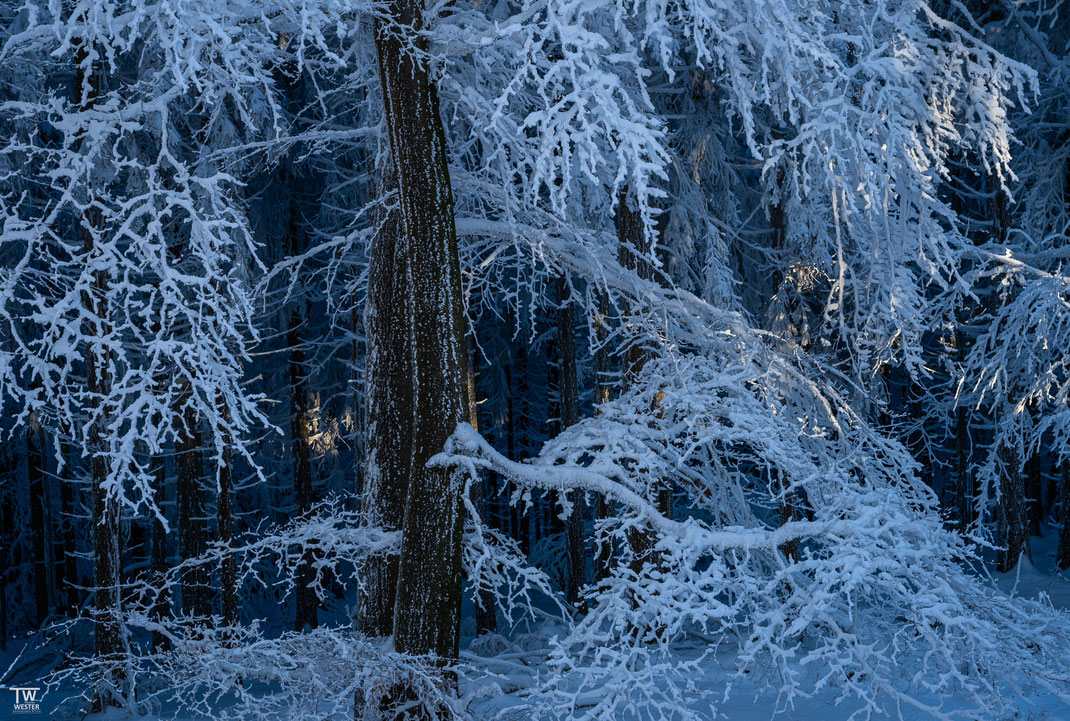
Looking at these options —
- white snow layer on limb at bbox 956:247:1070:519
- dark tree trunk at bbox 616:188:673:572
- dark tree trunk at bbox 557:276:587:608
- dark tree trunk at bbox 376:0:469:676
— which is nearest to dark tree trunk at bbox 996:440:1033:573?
white snow layer on limb at bbox 956:247:1070:519

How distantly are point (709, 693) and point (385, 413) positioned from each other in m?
3.05

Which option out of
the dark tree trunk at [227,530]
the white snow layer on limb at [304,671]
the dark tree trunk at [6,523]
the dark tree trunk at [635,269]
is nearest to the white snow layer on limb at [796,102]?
the dark tree trunk at [635,269]

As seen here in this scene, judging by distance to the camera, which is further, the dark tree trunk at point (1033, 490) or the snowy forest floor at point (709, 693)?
the dark tree trunk at point (1033, 490)

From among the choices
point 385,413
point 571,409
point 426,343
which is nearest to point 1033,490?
point 571,409

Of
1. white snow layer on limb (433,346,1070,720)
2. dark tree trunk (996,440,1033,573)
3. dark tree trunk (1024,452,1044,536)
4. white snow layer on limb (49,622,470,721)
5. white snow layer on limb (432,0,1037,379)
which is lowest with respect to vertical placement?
dark tree trunk (1024,452,1044,536)

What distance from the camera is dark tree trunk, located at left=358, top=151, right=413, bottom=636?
21.7 feet

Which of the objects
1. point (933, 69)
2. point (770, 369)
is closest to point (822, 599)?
point (770, 369)

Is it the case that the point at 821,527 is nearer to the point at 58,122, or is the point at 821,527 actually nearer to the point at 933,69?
the point at 933,69

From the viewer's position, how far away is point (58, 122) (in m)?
5.84

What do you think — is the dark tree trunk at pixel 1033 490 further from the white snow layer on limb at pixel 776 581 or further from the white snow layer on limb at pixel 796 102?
the white snow layer on limb at pixel 776 581

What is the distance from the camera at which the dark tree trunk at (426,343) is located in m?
6.00

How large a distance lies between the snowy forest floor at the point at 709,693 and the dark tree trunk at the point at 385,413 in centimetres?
99

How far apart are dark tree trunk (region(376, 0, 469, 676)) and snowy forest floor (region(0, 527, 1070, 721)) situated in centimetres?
55

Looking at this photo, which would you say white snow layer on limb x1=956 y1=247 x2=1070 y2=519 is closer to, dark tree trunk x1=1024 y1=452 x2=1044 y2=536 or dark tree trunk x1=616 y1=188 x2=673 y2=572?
dark tree trunk x1=616 y1=188 x2=673 y2=572
